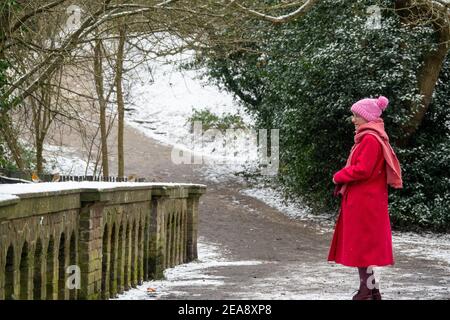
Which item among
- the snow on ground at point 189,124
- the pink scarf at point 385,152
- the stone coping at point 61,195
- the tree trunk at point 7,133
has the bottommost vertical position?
the stone coping at point 61,195

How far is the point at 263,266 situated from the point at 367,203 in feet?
17.8

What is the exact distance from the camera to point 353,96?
928 inches

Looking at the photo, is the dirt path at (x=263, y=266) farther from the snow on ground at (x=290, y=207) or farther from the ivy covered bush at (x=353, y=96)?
the ivy covered bush at (x=353, y=96)

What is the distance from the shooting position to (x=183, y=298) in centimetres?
972

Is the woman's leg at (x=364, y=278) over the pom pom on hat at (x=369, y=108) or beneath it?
beneath

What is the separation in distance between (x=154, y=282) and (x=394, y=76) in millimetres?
13050

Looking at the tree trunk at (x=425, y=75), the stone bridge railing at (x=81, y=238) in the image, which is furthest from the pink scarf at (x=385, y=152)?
the tree trunk at (x=425, y=75)

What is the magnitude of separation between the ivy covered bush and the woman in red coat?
13.8 metres

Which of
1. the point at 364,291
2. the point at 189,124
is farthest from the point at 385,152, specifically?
the point at 189,124

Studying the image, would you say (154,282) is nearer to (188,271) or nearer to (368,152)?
(188,271)

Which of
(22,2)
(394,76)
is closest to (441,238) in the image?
(394,76)

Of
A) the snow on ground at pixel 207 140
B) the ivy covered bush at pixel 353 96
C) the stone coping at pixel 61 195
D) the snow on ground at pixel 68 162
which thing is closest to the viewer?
the stone coping at pixel 61 195

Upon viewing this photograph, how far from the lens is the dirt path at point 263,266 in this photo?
10.5 metres

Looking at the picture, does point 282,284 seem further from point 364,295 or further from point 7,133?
point 7,133
